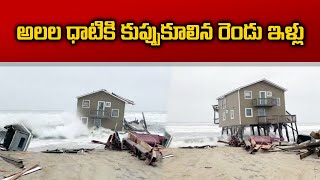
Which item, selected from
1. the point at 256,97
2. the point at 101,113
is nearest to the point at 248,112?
the point at 256,97

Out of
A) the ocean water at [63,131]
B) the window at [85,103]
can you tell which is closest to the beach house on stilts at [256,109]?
the ocean water at [63,131]

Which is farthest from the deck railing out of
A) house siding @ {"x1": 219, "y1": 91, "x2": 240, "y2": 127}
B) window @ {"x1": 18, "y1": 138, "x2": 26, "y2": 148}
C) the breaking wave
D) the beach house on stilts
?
the beach house on stilts

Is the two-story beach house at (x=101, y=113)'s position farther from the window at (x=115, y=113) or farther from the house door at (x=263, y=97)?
the house door at (x=263, y=97)

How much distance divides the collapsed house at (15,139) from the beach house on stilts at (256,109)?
35.8ft

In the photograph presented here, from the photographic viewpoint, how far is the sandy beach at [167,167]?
649cm

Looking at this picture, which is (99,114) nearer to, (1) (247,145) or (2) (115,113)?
(2) (115,113)

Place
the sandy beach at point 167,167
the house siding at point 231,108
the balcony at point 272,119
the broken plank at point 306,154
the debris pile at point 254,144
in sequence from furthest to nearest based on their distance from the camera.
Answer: the balcony at point 272,119 → the house siding at point 231,108 → the debris pile at point 254,144 → the broken plank at point 306,154 → the sandy beach at point 167,167

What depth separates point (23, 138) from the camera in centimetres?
1128

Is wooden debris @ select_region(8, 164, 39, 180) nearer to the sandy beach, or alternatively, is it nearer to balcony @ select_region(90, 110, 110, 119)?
the sandy beach

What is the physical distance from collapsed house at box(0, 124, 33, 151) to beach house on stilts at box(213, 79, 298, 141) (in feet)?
35.8

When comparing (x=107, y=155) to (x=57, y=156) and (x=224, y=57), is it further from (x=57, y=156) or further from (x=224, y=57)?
(x=224, y=57)

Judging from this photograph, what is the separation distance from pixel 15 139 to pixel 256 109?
47.0 ft

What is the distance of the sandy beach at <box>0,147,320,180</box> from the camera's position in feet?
21.3

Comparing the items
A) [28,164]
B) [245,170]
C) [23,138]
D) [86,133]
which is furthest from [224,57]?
[86,133]
